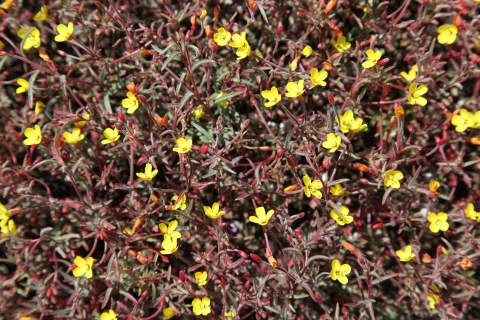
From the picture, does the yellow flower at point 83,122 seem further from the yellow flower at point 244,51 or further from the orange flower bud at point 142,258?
the yellow flower at point 244,51

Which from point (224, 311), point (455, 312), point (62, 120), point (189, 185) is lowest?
point (455, 312)

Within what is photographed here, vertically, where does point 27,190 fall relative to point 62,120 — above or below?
below

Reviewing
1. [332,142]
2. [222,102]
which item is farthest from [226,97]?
[332,142]

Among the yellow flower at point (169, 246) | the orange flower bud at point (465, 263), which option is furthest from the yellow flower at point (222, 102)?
the orange flower bud at point (465, 263)

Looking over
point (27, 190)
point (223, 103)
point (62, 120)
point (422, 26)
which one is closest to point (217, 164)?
point (223, 103)

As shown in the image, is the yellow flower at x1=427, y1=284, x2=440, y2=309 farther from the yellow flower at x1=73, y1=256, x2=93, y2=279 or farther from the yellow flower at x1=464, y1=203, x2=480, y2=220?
the yellow flower at x1=73, y1=256, x2=93, y2=279

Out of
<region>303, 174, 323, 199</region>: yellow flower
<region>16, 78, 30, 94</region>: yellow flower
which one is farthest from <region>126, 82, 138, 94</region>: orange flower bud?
<region>303, 174, 323, 199</region>: yellow flower

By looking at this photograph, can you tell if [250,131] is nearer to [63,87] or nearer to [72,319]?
[63,87]
